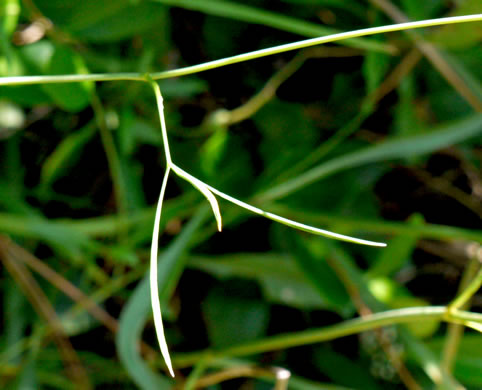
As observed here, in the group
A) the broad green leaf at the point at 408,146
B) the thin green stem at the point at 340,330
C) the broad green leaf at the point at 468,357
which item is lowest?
the broad green leaf at the point at 468,357

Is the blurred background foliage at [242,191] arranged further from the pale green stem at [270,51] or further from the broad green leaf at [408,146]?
the pale green stem at [270,51]

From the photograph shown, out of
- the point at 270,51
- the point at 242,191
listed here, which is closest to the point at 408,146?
the point at 242,191

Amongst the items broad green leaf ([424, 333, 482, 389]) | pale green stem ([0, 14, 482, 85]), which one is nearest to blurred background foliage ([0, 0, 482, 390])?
broad green leaf ([424, 333, 482, 389])

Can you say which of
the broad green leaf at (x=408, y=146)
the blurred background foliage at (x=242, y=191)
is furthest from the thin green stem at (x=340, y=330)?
the broad green leaf at (x=408, y=146)

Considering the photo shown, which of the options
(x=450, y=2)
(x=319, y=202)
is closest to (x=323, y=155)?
(x=319, y=202)

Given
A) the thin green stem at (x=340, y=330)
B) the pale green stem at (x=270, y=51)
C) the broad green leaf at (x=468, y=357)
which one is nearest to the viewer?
the pale green stem at (x=270, y=51)

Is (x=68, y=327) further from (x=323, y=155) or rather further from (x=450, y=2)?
(x=450, y=2)

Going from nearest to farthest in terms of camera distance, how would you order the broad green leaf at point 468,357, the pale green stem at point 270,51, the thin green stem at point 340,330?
the pale green stem at point 270,51 → the thin green stem at point 340,330 → the broad green leaf at point 468,357

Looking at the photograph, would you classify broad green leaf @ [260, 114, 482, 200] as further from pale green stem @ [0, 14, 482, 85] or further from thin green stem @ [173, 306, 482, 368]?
pale green stem @ [0, 14, 482, 85]
